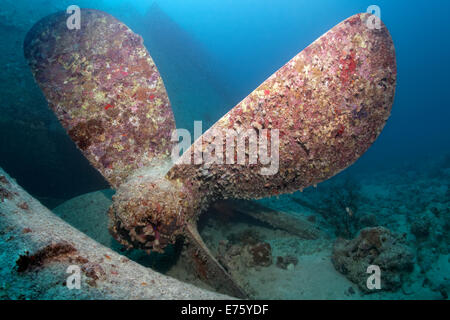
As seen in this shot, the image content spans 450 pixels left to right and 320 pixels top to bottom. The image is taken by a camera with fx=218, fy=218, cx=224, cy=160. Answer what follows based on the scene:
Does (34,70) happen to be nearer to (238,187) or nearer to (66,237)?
(66,237)

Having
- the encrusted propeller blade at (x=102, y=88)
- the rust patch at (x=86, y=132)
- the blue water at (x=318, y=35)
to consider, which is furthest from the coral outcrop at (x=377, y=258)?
the blue water at (x=318, y=35)

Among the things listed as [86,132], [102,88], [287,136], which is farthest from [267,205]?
[102,88]

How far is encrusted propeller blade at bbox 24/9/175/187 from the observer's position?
3.63 metres

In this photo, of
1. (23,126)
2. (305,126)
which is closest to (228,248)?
(305,126)

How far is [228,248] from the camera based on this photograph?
5.05m

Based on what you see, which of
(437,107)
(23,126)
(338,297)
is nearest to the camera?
(338,297)

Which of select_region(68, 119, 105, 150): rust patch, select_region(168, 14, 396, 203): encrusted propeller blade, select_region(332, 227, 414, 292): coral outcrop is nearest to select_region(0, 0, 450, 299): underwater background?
select_region(332, 227, 414, 292): coral outcrop

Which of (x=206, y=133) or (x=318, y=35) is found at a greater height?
(x=318, y=35)

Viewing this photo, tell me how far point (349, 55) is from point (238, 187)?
90.9 inches

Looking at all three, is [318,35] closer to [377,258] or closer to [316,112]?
[377,258]

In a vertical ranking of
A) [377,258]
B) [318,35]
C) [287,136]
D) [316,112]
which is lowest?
[377,258]

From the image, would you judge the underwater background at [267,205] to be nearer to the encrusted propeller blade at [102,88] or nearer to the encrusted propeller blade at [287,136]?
the encrusted propeller blade at [287,136]

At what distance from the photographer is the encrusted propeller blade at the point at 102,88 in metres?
3.63

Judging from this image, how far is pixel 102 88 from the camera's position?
3766 mm
